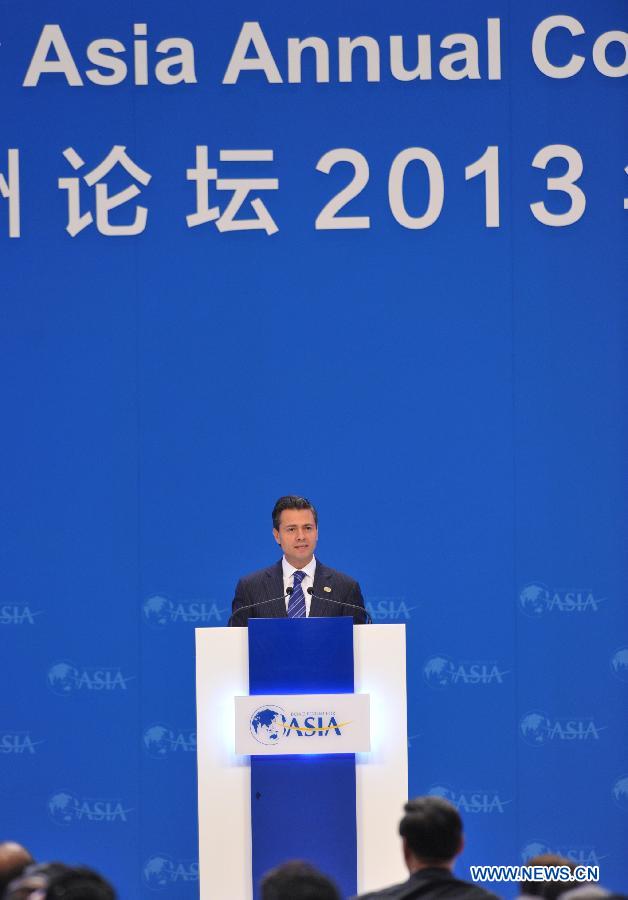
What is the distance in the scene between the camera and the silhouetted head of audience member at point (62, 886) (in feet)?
7.56

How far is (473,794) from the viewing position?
19.8ft

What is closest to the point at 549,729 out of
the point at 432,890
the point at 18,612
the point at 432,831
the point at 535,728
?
the point at 535,728

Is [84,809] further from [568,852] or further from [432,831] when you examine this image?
[432,831]

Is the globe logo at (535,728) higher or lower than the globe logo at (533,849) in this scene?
higher

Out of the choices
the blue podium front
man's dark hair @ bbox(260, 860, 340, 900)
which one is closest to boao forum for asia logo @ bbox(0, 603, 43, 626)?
the blue podium front

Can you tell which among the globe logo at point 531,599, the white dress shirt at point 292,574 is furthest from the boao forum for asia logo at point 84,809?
the globe logo at point 531,599

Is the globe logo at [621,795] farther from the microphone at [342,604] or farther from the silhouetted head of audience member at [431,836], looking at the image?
the silhouetted head of audience member at [431,836]

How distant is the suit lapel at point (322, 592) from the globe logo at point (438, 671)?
1209mm

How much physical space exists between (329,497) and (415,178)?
1483 millimetres

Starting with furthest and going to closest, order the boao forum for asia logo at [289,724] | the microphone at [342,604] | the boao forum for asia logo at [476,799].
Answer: the boao forum for asia logo at [476,799]
the microphone at [342,604]
the boao forum for asia logo at [289,724]

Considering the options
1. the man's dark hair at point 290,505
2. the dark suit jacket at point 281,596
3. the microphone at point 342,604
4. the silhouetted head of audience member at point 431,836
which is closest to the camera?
the silhouetted head of audience member at point 431,836

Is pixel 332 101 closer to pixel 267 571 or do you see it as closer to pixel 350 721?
pixel 267 571

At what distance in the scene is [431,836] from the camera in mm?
2973

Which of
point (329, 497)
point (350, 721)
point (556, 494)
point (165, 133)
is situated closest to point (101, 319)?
point (165, 133)
